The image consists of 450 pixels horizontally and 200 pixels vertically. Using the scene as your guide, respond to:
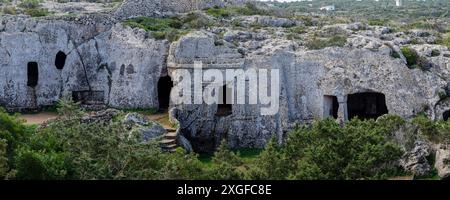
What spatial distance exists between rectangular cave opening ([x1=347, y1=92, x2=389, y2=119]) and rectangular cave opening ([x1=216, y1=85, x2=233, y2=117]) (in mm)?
5617

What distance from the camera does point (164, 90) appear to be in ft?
118

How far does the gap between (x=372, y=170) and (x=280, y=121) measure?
1021 cm

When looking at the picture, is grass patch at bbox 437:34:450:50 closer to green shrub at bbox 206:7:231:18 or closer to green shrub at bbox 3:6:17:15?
green shrub at bbox 206:7:231:18

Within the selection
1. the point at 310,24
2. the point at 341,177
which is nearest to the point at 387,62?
the point at 310,24

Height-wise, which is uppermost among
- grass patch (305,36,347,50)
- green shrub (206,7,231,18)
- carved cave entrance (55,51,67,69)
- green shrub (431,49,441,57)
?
green shrub (206,7,231,18)

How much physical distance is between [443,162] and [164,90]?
15.3 metres

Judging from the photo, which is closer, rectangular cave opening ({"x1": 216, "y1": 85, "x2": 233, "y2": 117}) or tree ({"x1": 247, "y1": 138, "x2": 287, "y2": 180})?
tree ({"x1": 247, "y1": 138, "x2": 287, "y2": 180})

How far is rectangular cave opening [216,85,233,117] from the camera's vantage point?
31844 mm

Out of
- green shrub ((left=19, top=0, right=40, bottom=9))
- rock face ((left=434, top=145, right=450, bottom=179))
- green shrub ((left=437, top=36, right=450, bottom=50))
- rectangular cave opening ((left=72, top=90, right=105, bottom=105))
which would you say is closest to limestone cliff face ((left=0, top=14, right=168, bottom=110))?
rectangular cave opening ((left=72, top=90, right=105, bottom=105))

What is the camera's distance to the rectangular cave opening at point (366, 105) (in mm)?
34000

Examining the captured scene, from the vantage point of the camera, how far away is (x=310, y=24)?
3972cm

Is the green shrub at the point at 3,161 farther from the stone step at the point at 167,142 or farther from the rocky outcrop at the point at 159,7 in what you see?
the rocky outcrop at the point at 159,7

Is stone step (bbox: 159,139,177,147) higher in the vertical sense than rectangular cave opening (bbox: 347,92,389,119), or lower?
lower
